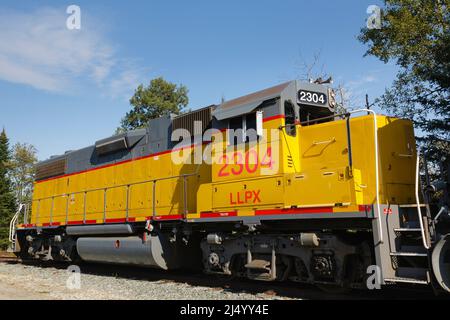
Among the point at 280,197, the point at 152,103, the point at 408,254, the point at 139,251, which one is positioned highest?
the point at 152,103

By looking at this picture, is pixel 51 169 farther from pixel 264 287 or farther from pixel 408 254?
pixel 408 254

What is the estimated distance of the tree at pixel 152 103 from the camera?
39.0m

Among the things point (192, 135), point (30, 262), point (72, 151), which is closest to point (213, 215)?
point (192, 135)

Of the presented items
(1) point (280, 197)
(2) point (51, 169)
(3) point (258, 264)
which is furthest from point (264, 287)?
(2) point (51, 169)

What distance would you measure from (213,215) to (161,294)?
190cm

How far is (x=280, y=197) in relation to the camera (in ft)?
24.0

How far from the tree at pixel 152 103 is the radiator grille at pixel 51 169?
22.1 metres

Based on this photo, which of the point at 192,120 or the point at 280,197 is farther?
the point at 192,120

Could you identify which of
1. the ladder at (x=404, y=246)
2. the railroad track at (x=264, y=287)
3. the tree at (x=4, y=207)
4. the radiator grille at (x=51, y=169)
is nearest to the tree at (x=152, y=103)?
the tree at (x=4, y=207)

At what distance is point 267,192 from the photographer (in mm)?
7527

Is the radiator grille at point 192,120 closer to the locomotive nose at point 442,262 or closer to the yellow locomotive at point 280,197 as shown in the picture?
the yellow locomotive at point 280,197

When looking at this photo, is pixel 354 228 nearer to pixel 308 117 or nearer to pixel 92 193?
pixel 308 117

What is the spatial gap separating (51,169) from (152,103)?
24139 mm

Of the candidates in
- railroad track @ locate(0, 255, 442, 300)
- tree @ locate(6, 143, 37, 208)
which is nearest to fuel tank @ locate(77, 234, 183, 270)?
railroad track @ locate(0, 255, 442, 300)
